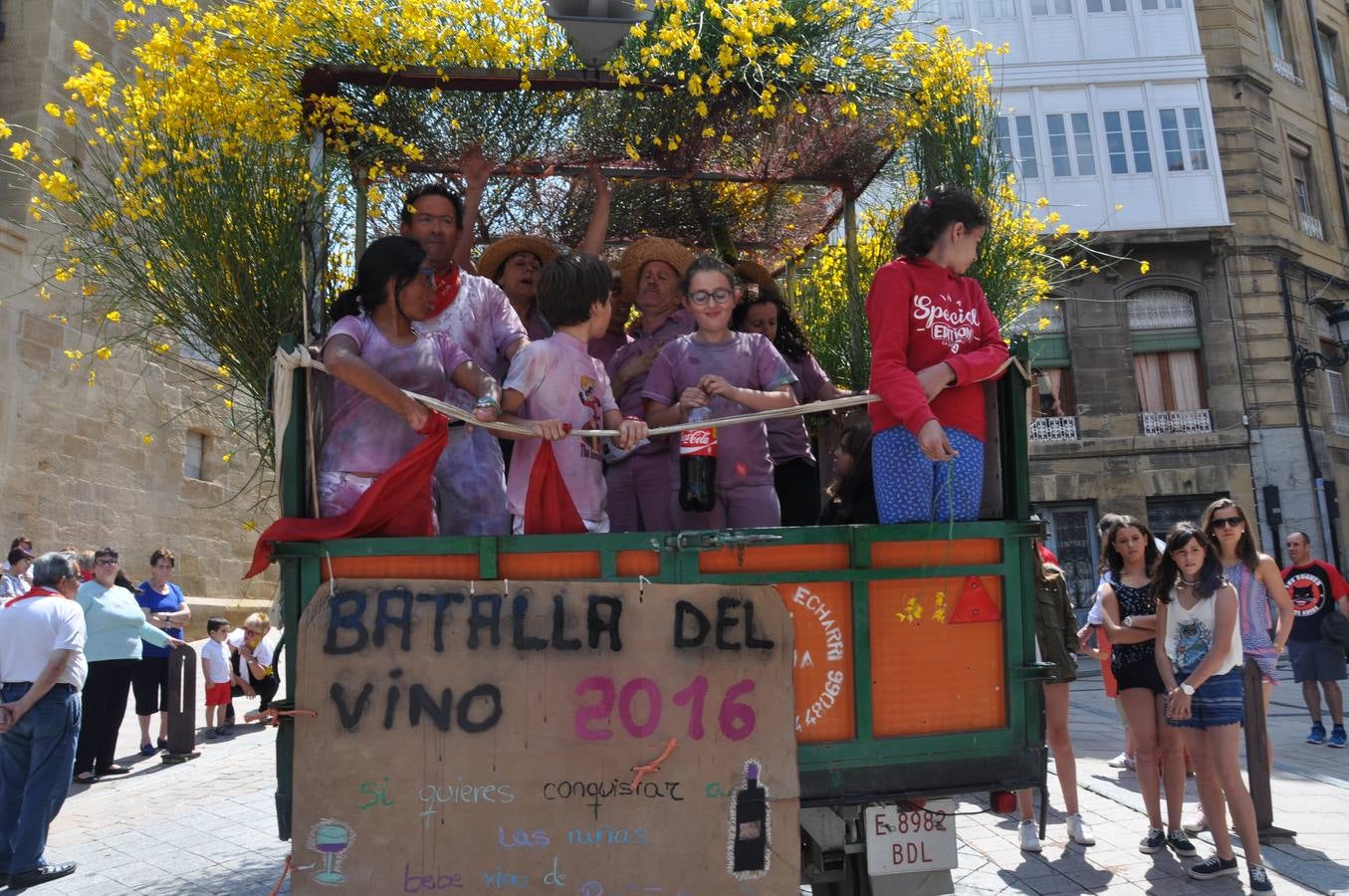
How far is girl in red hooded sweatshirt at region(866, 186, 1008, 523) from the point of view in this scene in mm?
3482

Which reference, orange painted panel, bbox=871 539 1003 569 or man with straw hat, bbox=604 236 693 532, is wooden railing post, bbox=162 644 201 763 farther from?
orange painted panel, bbox=871 539 1003 569

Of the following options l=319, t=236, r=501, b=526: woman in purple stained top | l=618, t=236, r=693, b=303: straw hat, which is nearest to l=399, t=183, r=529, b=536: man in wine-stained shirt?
l=319, t=236, r=501, b=526: woman in purple stained top

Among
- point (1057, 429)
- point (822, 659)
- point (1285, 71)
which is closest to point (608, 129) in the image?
point (822, 659)

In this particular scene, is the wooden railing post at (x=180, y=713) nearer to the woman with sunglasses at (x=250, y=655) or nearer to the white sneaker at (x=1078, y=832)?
the woman with sunglasses at (x=250, y=655)

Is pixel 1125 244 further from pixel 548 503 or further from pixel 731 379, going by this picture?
pixel 548 503

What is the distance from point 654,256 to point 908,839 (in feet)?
9.82

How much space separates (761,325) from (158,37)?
3040 mm

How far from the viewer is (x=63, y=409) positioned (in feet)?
48.3

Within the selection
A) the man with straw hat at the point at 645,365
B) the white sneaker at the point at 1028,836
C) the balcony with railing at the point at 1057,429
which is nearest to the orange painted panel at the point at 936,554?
the man with straw hat at the point at 645,365

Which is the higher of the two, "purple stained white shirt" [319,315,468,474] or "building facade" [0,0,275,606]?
"building facade" [0,0,275,606]

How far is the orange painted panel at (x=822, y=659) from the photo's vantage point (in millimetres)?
3240

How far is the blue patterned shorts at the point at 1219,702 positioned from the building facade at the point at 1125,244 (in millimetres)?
18338

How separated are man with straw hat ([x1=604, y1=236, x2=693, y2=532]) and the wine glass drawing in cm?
161

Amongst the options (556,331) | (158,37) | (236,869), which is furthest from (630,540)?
(236,869)
